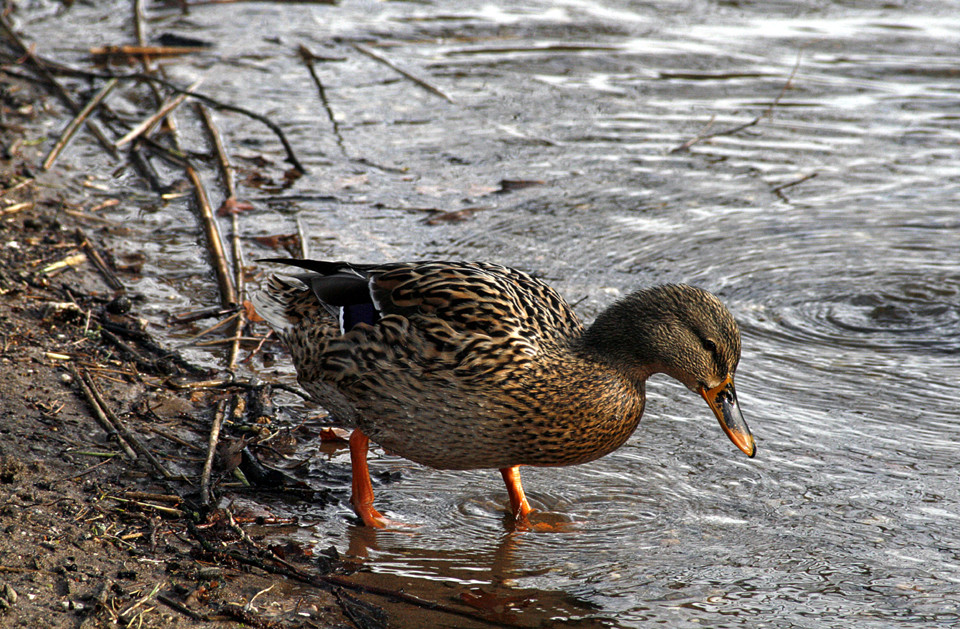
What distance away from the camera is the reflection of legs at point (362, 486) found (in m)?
4.29

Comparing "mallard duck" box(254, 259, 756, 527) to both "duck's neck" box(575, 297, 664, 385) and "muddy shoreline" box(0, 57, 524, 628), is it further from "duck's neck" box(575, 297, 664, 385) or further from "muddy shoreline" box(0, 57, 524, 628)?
"muddy shoreline" box(0, 57, 524, 628)

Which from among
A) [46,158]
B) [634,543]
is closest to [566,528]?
[634,543]

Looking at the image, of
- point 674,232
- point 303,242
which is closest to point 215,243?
point 303,242

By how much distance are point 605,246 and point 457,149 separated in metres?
1.99

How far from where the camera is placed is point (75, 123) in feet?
26.5

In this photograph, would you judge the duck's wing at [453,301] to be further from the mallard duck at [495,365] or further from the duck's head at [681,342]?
the duck's head at [681,342]

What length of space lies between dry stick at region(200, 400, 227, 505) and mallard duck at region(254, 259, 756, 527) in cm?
49

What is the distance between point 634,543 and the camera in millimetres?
4246

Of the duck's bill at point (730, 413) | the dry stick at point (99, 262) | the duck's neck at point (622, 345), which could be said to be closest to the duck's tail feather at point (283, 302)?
the duck's neck at point (622, 345)

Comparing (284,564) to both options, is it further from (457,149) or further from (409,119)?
(409,119)

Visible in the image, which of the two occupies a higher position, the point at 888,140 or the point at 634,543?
the point at 888,140

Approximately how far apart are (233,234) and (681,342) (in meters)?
3.52

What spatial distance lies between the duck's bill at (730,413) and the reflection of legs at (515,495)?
2.95 ft

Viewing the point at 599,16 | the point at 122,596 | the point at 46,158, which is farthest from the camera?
the point at 599,16
